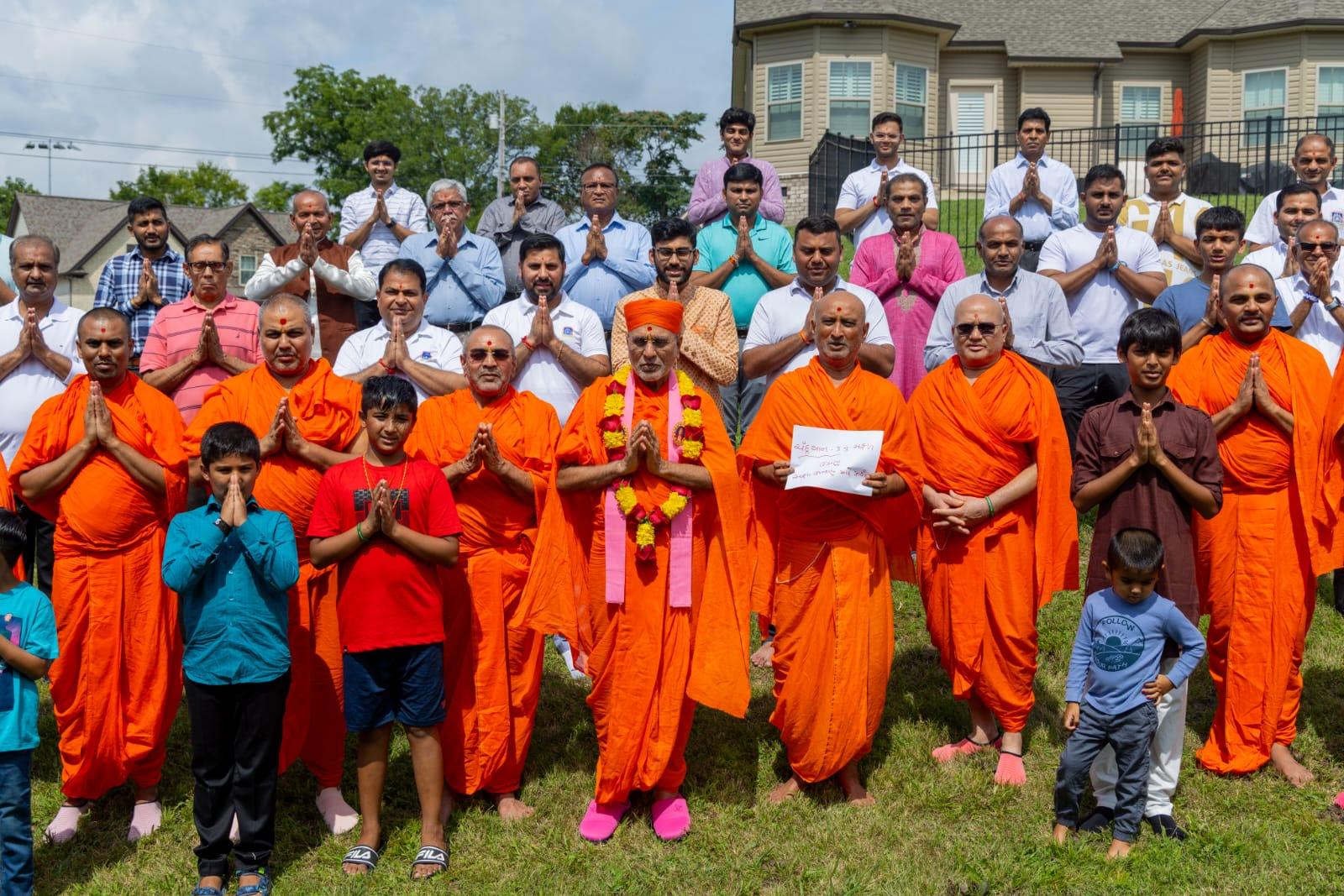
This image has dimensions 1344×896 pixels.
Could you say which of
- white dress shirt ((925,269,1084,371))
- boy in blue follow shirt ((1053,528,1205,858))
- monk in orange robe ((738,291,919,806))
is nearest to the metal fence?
white dress shirt ((925,269,1084,371))

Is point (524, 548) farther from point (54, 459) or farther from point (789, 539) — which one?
point (54, 459)

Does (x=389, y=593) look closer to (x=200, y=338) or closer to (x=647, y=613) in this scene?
(x=647, y=613)

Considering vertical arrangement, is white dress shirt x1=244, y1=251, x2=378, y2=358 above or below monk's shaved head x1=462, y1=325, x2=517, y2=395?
above

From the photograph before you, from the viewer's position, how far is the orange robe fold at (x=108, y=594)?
5855 millimetres

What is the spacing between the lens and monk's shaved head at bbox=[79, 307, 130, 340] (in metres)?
5.92

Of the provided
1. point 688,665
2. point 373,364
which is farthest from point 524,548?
point 373,364

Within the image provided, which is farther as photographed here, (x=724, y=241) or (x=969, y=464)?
(x=724, y=241)

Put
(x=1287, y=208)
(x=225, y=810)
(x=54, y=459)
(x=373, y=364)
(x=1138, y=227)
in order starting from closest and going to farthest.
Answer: (x=225, y=810), (x=54, y=459), (x=373, y=364), (x=1287, y=208), (x=1138, y=227)

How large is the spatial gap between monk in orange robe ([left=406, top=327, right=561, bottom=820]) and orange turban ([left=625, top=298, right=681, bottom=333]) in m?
0.66

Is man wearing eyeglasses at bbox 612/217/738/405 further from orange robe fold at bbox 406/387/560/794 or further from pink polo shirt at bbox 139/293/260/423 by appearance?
pink polo shirt at bbox 139/293/260/423

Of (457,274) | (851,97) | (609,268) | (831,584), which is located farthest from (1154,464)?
(851,97)

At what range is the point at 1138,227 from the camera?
967 centimetres

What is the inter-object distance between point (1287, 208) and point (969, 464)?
161 inches

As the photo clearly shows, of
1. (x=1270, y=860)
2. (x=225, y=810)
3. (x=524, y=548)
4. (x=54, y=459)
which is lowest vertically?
(x=1270, y=860)
